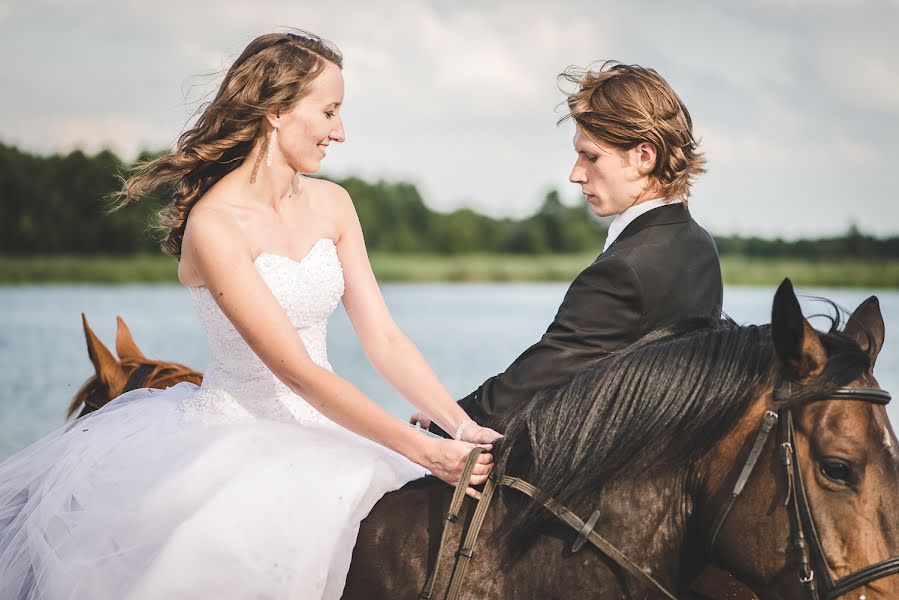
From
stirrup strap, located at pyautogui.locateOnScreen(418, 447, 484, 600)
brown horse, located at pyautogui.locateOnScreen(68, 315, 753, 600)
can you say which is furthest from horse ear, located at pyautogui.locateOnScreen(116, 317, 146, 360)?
stirrup strap, located at pyautogui.locateOnScreen(418, 447, 484, 600)

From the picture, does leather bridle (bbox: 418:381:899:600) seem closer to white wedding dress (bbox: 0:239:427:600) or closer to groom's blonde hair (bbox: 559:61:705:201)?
white wedding dress (bbox: 0:239:427:600)

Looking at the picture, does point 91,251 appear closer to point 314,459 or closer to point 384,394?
point 384,394

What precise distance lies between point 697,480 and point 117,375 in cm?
310

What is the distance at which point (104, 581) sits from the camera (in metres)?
2.80

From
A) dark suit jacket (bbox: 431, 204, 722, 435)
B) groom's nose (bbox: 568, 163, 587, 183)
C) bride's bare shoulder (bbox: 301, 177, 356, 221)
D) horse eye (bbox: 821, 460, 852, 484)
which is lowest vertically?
horse eye (bbox: 821, 460, 852, 484)

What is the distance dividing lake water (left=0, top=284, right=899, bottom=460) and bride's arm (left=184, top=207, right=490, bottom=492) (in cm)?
827

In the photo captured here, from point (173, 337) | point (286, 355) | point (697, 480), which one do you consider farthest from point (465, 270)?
point (697, 480)

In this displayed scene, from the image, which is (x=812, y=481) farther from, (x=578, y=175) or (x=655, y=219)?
(x=578, y=175)

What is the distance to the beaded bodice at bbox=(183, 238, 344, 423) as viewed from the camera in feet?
11.0

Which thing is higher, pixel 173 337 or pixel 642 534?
pixel 642 534

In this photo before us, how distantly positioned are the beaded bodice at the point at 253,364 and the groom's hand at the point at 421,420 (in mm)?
460

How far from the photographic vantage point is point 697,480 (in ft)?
8.59

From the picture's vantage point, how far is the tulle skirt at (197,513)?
275cm

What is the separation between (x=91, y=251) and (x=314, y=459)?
161 feet
